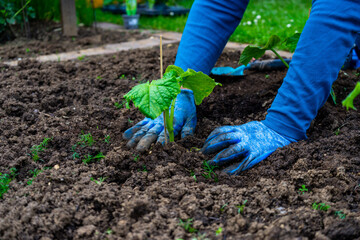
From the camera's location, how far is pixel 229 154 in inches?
56.1

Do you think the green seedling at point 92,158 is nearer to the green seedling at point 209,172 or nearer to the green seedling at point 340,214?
the green seedling at point 209,172

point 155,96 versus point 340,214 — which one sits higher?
point 155,96

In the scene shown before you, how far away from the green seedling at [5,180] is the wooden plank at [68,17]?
105 inches

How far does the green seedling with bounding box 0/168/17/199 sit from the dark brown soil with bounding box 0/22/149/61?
1837 millimetres

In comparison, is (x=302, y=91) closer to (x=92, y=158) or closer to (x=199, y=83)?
(x=199, y=83)

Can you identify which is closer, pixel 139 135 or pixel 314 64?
pixel 314 64

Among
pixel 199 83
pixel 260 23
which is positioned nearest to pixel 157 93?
pixel 199 83

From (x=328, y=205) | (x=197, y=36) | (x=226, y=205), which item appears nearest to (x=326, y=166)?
(x=328, y=205)

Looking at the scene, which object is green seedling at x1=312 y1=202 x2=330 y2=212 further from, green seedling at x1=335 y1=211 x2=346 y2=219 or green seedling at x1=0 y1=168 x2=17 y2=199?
green seedling at x1=0 y1=168 x2=17 y2=199

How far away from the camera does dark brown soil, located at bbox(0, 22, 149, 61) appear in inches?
123

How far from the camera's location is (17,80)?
2.32m

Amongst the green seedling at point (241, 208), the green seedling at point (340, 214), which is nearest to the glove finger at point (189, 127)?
the green seedling at point (241, 208)

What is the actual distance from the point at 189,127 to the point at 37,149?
2.24 ft

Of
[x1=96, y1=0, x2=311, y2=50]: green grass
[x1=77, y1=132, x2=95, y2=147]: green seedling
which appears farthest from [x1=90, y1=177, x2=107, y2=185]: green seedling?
[x1=96, y1=0, x2=311, y2=50]: green grass
